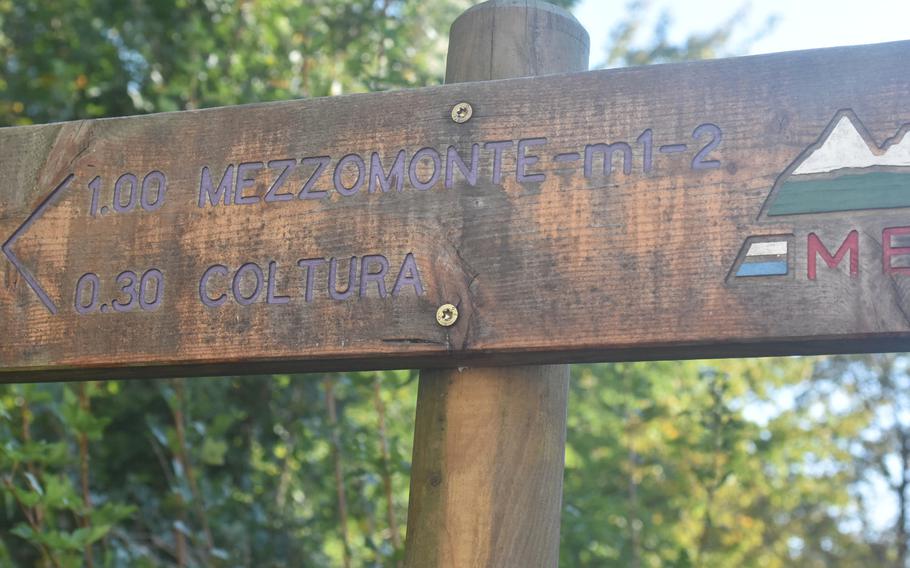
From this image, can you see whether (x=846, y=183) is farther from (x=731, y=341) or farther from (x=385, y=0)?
(x=385, y=0)

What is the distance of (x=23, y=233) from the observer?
6.88 feet

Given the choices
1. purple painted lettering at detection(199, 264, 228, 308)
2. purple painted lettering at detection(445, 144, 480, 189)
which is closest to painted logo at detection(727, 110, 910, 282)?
purple painted lettering at detection(445, 144, 480, 189)

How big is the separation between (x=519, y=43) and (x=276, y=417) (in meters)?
3.28

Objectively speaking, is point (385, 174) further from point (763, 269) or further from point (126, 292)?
point (763, 269)

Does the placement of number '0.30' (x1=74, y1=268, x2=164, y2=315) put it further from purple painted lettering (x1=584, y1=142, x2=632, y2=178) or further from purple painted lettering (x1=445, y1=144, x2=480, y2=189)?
purple painted lettering (x1=584, y1=142, x2=632, y2=178)

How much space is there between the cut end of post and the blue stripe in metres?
0.59

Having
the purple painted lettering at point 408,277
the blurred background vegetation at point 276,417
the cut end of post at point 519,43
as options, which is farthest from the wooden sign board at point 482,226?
the blurred background vegetation at point 276,417

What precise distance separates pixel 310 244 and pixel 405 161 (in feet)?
0.70

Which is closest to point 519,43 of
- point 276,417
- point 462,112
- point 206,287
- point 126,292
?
point 462,112

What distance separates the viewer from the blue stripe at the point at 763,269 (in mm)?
1644

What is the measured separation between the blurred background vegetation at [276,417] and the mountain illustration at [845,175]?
2.13 meters

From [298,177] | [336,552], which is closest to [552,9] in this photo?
[298,177]

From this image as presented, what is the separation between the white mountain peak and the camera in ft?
5.40

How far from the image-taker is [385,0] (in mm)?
5023
